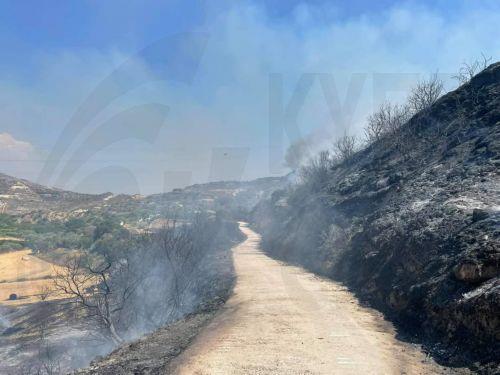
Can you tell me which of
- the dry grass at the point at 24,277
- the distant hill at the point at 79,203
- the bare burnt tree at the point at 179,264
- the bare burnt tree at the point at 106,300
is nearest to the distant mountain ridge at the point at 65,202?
the distant hill at the point at 79,203

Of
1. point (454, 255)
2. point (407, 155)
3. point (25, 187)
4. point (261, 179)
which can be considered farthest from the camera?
point (261, 179)

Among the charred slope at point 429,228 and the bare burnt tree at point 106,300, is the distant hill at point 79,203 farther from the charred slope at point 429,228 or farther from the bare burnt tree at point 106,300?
the charred slope at point 429,228

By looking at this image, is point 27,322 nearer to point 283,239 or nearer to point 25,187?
point 283,239

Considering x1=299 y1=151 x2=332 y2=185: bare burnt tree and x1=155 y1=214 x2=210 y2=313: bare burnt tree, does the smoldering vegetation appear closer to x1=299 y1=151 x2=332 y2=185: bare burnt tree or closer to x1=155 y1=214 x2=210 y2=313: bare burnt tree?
x1=155 y1=214 x2=210 y2=313: bare burnt tree

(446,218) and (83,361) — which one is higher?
(446,218)

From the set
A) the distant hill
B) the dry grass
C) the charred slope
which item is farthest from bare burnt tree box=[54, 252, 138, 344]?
the distant hill

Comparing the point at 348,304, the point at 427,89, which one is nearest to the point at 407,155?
the point at 427,89

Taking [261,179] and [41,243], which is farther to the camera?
[261,179]

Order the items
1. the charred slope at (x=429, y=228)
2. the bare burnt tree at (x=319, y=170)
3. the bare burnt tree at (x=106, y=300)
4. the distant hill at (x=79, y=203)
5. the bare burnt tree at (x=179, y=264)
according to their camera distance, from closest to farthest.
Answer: the charred slope at (x=429, y=228)
the bare burnt tree at (x=106, y=300)
the bare burnt tree at (x=179, y=264)
the bare burnt tree at (x=319, y=170)
the distant hill at (x=79, y=203)

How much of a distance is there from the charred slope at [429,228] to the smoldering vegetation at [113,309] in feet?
19.6

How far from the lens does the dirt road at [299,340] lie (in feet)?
26.1

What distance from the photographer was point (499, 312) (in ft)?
25.2

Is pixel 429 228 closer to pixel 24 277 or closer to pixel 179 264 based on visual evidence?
pixel 179 264

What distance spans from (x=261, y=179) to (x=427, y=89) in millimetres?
103775
